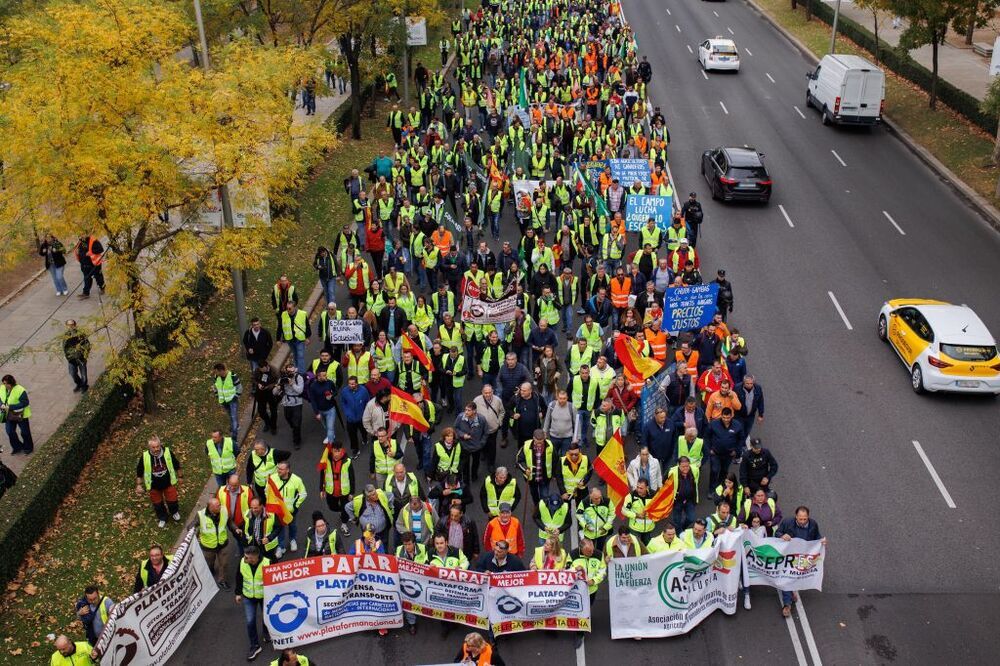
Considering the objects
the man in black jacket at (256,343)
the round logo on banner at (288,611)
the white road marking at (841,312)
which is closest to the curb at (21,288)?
the man in black jacket at (256,343)

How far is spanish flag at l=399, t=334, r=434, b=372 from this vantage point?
55.9ft

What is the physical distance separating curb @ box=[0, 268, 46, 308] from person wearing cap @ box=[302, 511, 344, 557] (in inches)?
545

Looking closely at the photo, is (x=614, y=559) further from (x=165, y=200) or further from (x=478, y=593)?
(x=165, y=200)

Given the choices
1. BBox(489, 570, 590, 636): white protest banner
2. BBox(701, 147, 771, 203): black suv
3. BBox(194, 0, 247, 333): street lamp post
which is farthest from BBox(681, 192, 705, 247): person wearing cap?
BBox(489, 570, 590, 636): white protest banner

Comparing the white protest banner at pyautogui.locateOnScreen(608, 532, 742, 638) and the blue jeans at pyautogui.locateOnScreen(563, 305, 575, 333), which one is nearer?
the white protest banner at pyautogui.locateOnScreen(608, 532, 742, 638)

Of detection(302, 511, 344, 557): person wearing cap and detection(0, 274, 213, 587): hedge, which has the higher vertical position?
detection(302, 511, 344, 557): person wearing cap

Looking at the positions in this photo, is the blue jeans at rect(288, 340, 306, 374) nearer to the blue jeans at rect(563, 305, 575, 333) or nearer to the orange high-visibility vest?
the blue jeans at rect(563, 305, 575, 333)

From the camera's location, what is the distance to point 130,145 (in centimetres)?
1572

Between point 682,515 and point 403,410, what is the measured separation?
4495 mm

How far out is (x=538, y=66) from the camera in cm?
3678

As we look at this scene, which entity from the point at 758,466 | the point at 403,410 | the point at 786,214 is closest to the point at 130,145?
the point at 403,410

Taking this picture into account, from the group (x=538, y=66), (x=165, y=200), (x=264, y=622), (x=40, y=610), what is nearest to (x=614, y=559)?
(x=264, y=622)

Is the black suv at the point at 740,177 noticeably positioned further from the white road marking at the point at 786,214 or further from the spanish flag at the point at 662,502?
the spanish flag at the point at 662,502

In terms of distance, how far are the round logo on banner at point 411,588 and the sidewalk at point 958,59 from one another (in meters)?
32.7
